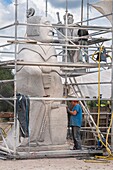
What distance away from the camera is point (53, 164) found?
461 inches

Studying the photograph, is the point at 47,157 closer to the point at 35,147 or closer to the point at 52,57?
the point at 35,147

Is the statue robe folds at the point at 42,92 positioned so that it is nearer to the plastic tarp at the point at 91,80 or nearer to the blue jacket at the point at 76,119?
the blue jacket at the point at 76,119

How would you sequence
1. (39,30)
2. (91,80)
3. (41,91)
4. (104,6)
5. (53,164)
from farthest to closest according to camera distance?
(104,6), (91,80), (39,30), (41,91), (53,164)

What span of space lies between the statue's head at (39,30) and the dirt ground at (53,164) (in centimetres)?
335

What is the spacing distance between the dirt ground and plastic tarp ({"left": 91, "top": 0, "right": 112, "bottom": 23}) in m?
5.19

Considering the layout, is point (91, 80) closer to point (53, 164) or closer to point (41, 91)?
point (41, 91)

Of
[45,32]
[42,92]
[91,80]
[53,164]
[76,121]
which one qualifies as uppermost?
[45,32]

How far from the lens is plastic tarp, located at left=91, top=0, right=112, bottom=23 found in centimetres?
1547

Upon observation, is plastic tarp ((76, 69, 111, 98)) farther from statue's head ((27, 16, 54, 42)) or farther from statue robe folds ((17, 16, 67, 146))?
statue's head ((27, 16, 54, 42))

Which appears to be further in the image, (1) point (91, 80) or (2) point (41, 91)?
(1) point (91, 80)

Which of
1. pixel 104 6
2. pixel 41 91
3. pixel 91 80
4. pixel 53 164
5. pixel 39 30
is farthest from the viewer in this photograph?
pixel 104 6

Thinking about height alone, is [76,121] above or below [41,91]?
below

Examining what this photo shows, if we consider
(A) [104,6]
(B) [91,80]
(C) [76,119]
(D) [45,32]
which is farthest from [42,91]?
(A) [104,6]

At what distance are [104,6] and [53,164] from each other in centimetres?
620
